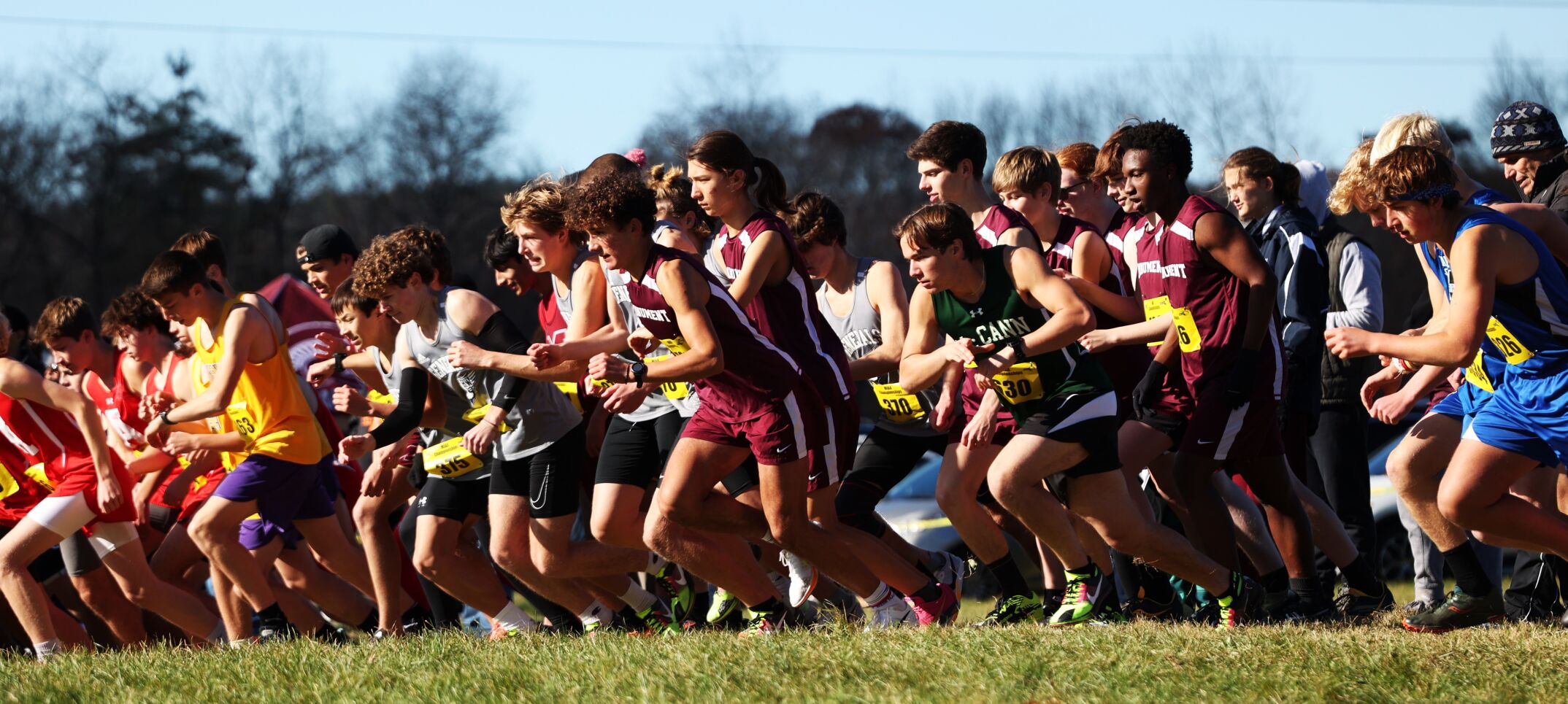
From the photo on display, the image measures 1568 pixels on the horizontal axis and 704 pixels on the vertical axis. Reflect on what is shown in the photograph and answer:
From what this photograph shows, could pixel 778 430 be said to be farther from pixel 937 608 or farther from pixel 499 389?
pixel 499 389

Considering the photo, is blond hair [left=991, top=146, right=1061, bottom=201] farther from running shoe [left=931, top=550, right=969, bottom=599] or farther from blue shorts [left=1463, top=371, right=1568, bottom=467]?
blue shorts [left=1463, top=371, right=1568, bottom=467]

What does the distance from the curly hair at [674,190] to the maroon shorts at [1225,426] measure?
238cm

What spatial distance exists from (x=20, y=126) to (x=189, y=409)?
3553 centimetres

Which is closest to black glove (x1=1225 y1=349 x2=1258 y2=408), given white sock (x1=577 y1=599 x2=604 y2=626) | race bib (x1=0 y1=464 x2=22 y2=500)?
white sock (x1=577 y1=599 x2=604 y2=626)

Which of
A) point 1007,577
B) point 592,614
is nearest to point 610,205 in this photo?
point 592,614

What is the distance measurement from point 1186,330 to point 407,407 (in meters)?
3.27

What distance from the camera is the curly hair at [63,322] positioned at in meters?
8.54

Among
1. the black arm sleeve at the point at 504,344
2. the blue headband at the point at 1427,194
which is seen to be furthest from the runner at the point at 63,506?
the blue headband at the point at 1427,194

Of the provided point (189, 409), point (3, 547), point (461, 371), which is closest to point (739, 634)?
point (461, 371)

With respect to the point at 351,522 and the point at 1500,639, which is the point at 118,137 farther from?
the point at 1500,639

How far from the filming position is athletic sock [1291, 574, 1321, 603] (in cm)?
664

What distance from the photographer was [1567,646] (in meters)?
5.32

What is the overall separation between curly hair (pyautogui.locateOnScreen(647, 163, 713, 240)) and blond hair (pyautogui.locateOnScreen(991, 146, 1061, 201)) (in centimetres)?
134

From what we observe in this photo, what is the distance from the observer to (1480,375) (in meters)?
5.57
